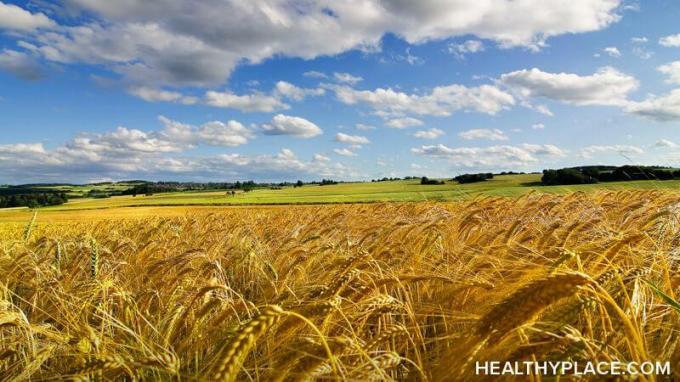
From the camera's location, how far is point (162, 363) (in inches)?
54.9

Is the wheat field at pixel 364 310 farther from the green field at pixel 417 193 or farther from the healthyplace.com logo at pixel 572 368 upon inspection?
the green field at pixel 417 193

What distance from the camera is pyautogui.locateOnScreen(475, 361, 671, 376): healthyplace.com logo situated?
3.59 feet

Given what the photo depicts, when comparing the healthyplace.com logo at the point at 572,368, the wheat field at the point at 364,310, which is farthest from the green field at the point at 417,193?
the healthyplace.com logo at the point at 572,368

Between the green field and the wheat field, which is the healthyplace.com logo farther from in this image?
the green field

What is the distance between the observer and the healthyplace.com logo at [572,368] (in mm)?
1095

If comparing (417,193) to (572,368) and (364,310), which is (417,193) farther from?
(572,368)

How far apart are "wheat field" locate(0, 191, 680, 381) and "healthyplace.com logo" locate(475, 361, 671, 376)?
0.03 m

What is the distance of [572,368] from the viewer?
1289 mm

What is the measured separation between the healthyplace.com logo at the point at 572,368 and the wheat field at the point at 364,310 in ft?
0.09

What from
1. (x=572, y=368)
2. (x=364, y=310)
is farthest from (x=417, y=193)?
(x=572, y=368)

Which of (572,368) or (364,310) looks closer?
(572,368)

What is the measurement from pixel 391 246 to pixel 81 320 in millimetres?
2289

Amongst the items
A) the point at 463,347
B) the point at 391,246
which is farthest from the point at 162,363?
the point at 391,246

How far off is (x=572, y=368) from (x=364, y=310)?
3.12 feet
